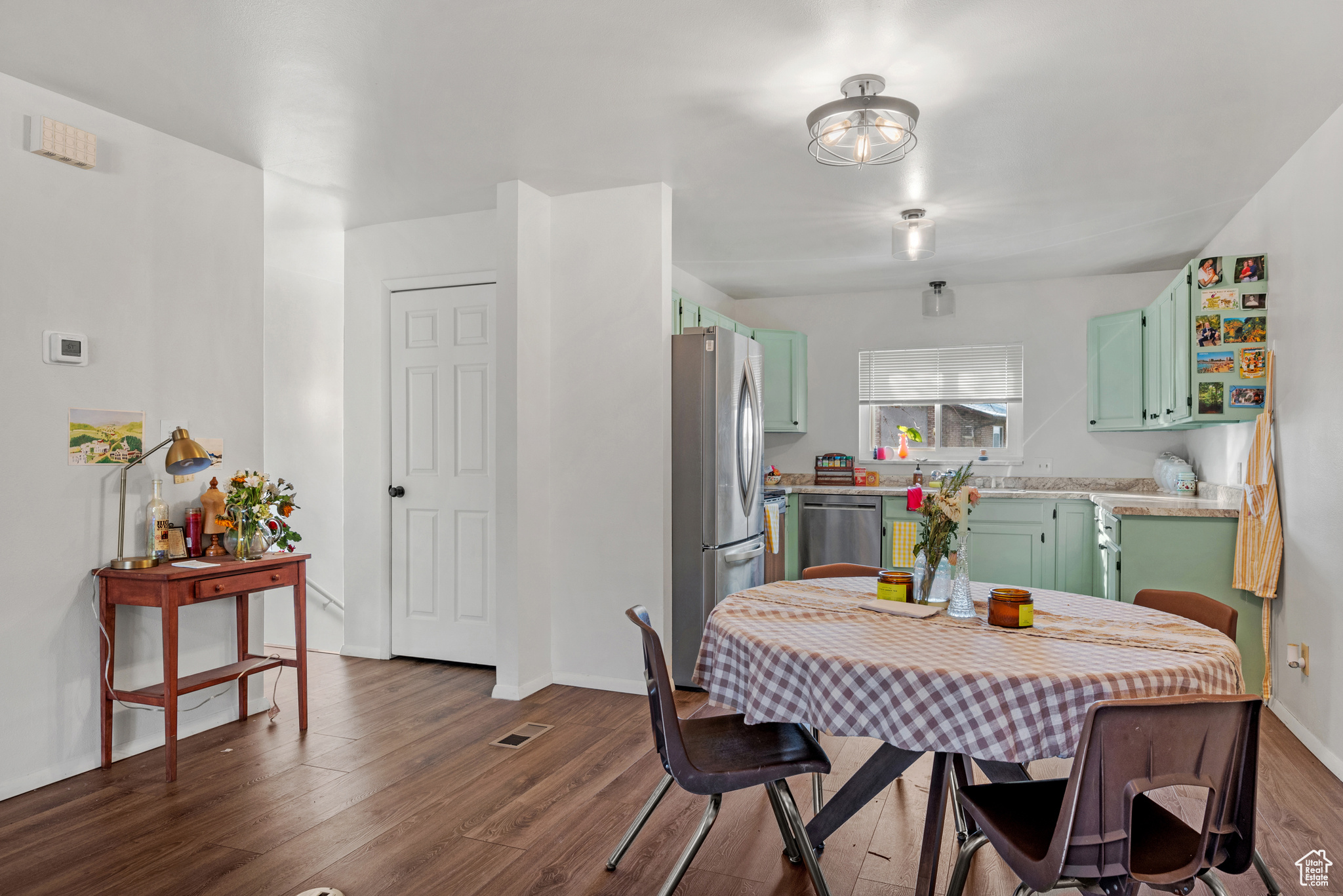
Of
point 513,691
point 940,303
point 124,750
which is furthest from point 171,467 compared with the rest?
point 940,303

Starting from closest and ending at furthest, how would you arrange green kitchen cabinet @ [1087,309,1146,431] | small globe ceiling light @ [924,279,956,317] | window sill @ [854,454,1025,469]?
green kitchen cabinet @ [1087,309,1146,431] → window sill @ [854,454,1025,469] → small globe ceiling light @ [924,279,956,317]

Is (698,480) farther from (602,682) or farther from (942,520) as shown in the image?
Answer: (942,520)

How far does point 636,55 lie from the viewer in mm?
2643

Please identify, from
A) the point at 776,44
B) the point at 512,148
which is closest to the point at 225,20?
→ the point at 512,148

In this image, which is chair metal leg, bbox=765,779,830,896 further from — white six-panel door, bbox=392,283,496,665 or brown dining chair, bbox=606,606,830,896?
white six-panel door, bbox=392,283,496,665

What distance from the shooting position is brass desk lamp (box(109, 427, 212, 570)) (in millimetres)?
2963

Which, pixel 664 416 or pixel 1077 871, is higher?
pixel 664 416

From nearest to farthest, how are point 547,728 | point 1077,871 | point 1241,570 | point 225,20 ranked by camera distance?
point 1077,871 < point 225,20 < point 547,728 < point 1241,570

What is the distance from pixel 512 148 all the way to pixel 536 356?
1.00 m

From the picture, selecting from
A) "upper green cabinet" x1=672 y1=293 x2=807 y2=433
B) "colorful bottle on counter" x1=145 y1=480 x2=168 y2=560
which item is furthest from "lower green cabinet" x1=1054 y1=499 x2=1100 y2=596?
"colorful bottle on counter" x1=145 y1=480 x2=168 y2=560

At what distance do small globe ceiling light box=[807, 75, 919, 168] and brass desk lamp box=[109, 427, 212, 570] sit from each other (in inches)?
102

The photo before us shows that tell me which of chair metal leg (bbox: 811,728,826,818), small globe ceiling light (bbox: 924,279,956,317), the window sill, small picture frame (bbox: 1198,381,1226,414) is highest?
small globe ceiling light (bbox: 924,279,956,317)

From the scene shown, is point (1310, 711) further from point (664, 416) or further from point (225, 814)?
point (225, 814)

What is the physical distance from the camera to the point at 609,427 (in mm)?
4020
